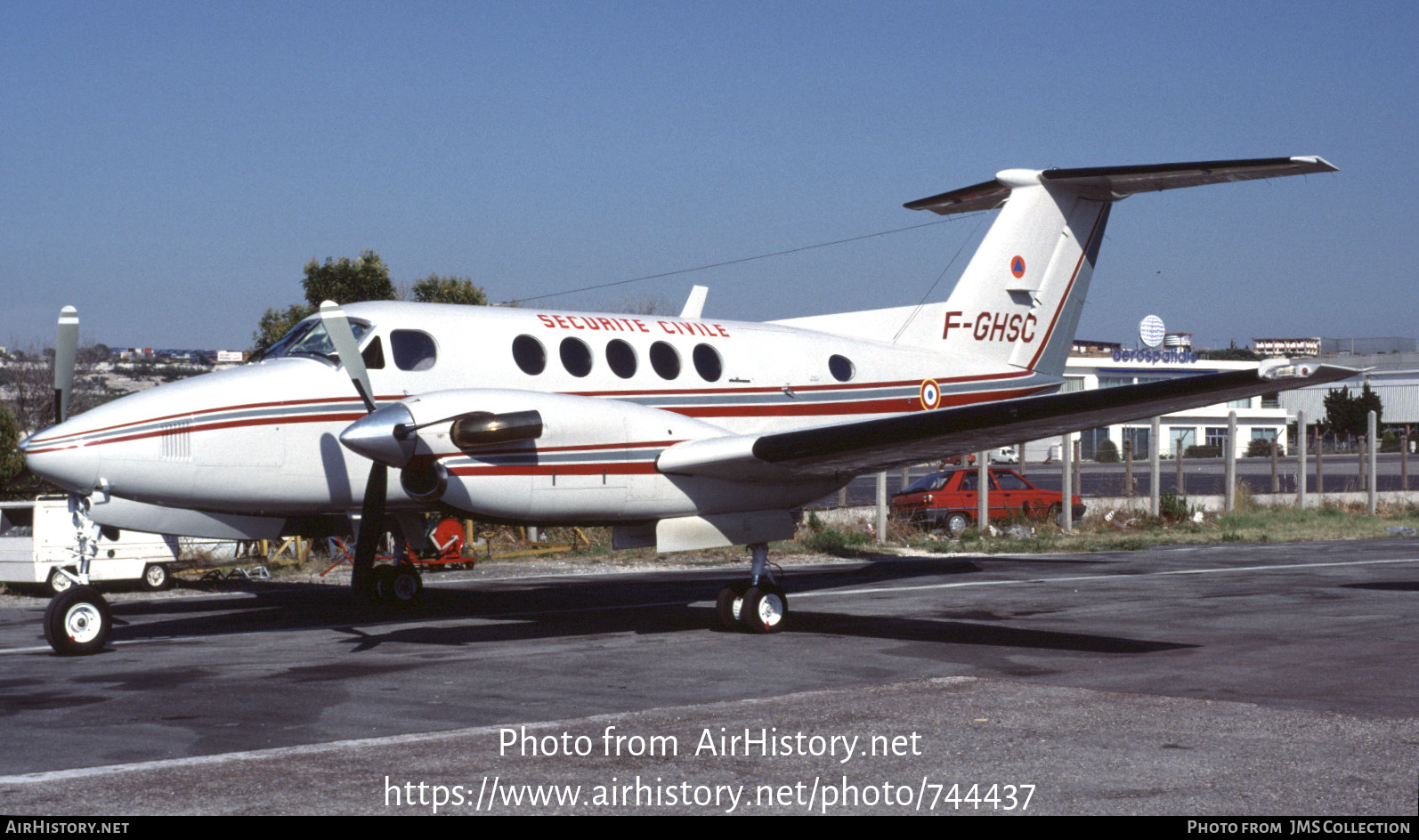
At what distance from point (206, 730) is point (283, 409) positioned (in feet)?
14.1

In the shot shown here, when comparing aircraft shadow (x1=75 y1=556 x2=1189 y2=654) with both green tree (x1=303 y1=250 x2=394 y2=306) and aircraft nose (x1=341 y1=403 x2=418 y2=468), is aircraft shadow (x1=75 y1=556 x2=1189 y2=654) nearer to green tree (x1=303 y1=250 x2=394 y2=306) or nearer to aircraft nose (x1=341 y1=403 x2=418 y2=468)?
aircraft nose (x1=341 y1=403 x2=418 y2=468)

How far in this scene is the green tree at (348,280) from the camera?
2720 cm

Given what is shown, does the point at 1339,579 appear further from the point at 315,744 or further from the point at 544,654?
the point at 315,744

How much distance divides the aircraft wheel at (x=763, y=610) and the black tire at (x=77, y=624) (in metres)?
6.06

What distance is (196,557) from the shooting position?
20.2 metres

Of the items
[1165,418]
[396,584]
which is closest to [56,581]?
[396,584]

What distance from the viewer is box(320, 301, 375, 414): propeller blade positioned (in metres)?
11.1

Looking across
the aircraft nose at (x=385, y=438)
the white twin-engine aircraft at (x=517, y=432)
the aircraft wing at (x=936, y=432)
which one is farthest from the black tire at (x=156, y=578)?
the aircraft wing at (x=936, y=432)

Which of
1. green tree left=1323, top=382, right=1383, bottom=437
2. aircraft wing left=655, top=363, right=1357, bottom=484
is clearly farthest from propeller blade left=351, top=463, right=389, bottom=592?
green tree left=1323, top=382, right=1383, bottom=437

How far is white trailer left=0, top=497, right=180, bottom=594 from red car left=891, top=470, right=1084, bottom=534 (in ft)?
54.6

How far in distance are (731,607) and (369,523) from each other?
12.5 ft

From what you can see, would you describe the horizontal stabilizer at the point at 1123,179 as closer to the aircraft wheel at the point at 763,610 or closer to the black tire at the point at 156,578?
the aircraft wheel at the point at 763,610

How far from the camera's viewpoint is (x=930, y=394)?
16141mm
